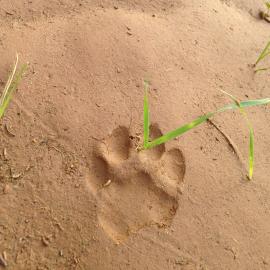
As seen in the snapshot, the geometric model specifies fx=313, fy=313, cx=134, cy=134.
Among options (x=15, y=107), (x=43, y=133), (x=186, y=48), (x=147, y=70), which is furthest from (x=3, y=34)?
(x=186, y=48)

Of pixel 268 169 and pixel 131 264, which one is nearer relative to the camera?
pixel 131 264

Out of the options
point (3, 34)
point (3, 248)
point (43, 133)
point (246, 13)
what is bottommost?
point (3, 248)

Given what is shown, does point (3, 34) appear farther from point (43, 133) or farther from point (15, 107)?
point (43, 133)

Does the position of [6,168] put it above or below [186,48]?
below

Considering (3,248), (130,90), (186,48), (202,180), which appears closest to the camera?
(3,248)
